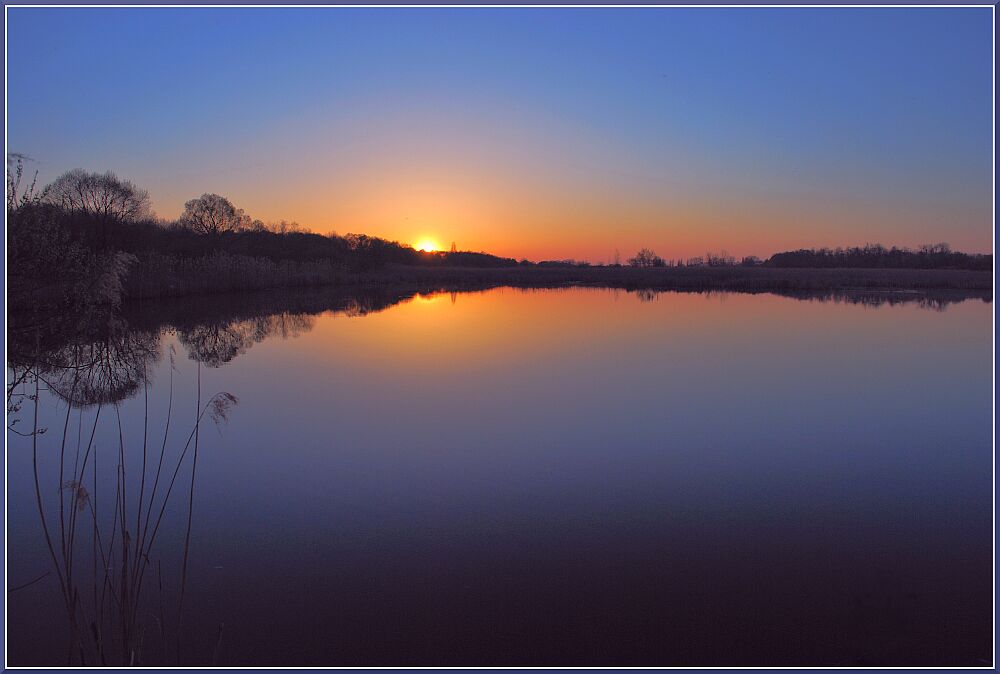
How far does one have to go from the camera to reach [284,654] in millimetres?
2664

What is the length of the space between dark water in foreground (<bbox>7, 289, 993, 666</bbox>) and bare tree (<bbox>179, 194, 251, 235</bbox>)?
69.9 feet

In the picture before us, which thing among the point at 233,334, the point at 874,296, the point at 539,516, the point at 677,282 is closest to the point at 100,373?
the point at 233,334

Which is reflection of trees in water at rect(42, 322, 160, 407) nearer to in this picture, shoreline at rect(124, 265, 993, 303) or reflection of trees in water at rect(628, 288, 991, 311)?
shoreline at rect(124, 265, 993, 303)

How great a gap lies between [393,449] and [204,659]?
2.71 m

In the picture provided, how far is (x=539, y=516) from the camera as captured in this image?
3.90m

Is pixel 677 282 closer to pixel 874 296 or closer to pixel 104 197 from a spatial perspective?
pixel 874 296

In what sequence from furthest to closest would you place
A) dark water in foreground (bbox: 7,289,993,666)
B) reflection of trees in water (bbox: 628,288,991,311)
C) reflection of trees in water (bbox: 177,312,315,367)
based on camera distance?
reflection of trees in water (bbox: 628,288,991,311), reflection of trees in water (bbox: 177,312,315,367), dark water in foreground (bbox: 7,289,993,666)

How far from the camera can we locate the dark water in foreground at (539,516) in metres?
2.76

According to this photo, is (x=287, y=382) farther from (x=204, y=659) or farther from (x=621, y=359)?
(x=204, y=659)

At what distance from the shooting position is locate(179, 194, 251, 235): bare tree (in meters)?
28.3

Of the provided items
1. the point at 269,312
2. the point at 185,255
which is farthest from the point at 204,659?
the point at 185,255

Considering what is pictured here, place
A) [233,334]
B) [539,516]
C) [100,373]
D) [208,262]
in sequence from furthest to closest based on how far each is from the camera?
[208,262], [233,334], [100,373], [539,516]

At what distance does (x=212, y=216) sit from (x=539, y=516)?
27874 mm

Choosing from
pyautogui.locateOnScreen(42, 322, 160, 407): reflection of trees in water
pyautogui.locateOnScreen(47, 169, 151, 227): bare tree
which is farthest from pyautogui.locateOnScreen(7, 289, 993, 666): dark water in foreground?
pyautogui.locateOnScreen(47, 169, 151, 227): bare tree
